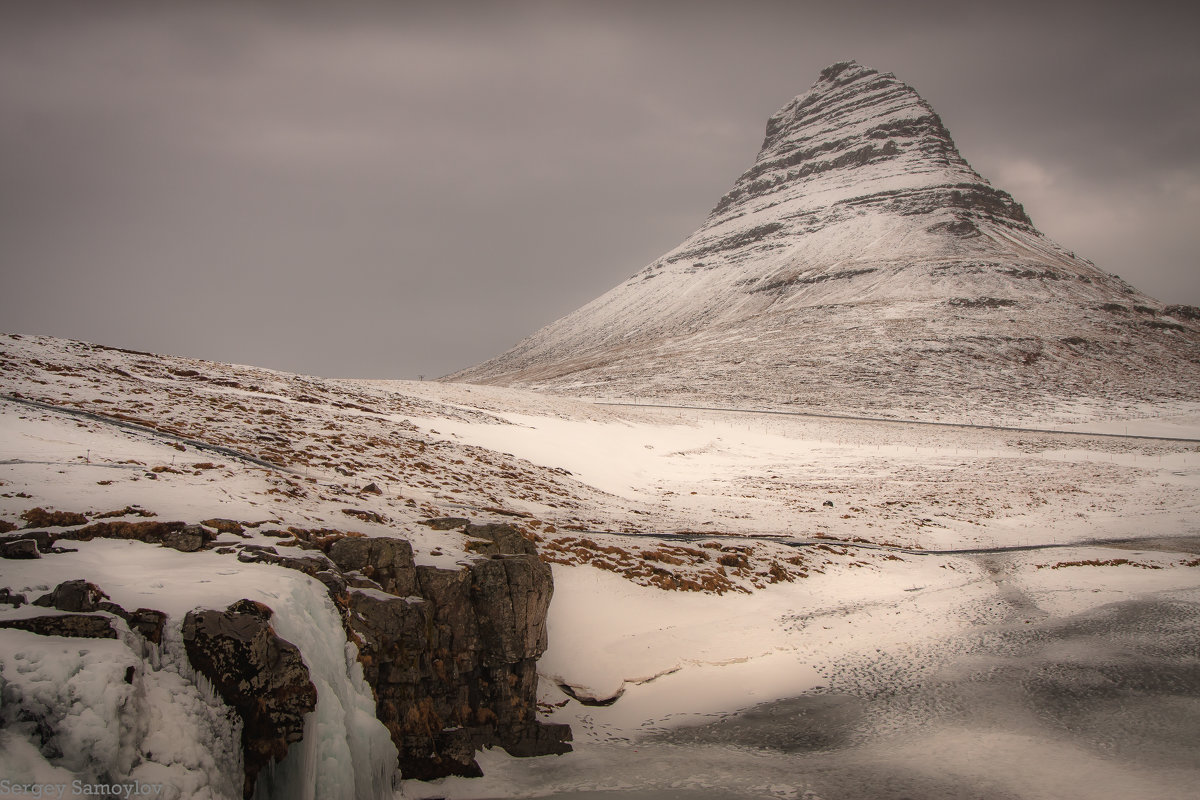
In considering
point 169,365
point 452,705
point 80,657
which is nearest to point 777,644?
point 452,705

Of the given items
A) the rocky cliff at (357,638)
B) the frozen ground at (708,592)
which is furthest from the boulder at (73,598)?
the frozen ground at (708,592)

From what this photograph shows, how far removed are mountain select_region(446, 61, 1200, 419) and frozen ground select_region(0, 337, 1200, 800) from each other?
45.6 metres

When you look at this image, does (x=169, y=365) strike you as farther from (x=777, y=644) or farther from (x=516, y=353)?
(x=516, y=353)

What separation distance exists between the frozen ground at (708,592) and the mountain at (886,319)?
4563cm

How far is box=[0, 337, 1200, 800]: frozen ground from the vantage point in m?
8.72

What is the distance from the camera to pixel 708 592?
14.8 m

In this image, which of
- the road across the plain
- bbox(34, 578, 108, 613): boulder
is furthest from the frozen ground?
the road across the plain

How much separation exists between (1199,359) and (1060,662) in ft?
318

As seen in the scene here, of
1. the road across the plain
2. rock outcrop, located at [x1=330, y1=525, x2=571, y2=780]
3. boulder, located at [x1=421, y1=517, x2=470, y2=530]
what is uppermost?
the road across the plain

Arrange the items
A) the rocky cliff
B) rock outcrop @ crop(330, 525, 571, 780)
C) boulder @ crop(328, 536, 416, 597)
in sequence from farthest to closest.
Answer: boulder @ crop(328, 536, 416, 597) < rock outcrop @ crop(330, 525, 571, 780) < the rocky cliff

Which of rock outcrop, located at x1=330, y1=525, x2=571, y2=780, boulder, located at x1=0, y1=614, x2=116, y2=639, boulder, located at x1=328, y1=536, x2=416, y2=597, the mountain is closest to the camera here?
boulder, located at x1=0, y1=614, x2=116, y2=639

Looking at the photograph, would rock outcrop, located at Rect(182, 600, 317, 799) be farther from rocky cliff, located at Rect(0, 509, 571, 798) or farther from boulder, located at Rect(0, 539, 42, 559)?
boulder, located at Rect(0, 539, 42, 559)

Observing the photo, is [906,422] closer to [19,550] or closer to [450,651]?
[450,651]

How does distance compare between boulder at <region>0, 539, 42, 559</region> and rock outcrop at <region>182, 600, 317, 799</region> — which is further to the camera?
boulder at <region>0, 539, 42, 559</region>
